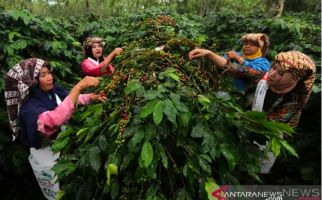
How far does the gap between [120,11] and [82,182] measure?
18.5 metres

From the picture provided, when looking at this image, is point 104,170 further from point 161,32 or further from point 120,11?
point 120,11

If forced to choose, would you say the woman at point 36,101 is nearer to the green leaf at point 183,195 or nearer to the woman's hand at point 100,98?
the woman's hand at point 100,98

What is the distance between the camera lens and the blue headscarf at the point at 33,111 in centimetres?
224

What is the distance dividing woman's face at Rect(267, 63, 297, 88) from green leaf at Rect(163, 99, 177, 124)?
3.42 feet

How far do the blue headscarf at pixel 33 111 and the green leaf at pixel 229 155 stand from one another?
131cm

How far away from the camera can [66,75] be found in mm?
3754

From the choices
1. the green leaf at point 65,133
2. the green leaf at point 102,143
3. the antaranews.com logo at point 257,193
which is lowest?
the antaranews.com logo at point 257,193

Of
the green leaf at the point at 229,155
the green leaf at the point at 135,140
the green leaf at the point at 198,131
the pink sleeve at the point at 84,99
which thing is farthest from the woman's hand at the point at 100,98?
the green leaf at the point at 229,155

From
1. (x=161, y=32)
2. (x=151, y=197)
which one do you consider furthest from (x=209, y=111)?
(x=161, y=32)

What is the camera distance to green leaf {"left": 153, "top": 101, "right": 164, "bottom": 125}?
1469 mm

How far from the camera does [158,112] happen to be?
1.50 metres

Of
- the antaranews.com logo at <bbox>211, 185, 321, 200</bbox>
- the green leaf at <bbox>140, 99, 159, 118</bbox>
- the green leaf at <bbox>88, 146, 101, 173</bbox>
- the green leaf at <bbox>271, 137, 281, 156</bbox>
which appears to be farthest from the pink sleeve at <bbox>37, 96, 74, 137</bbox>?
the green leaf at <bbox>271, 137, 281, 156</bbox>

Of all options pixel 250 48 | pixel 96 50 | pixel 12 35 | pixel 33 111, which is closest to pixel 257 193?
pixel 250 48

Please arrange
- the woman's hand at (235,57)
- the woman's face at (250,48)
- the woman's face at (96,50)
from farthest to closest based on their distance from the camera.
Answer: the woman's face at (96,50), the woman's face at (250,48), the woman's hand at (235,57)
